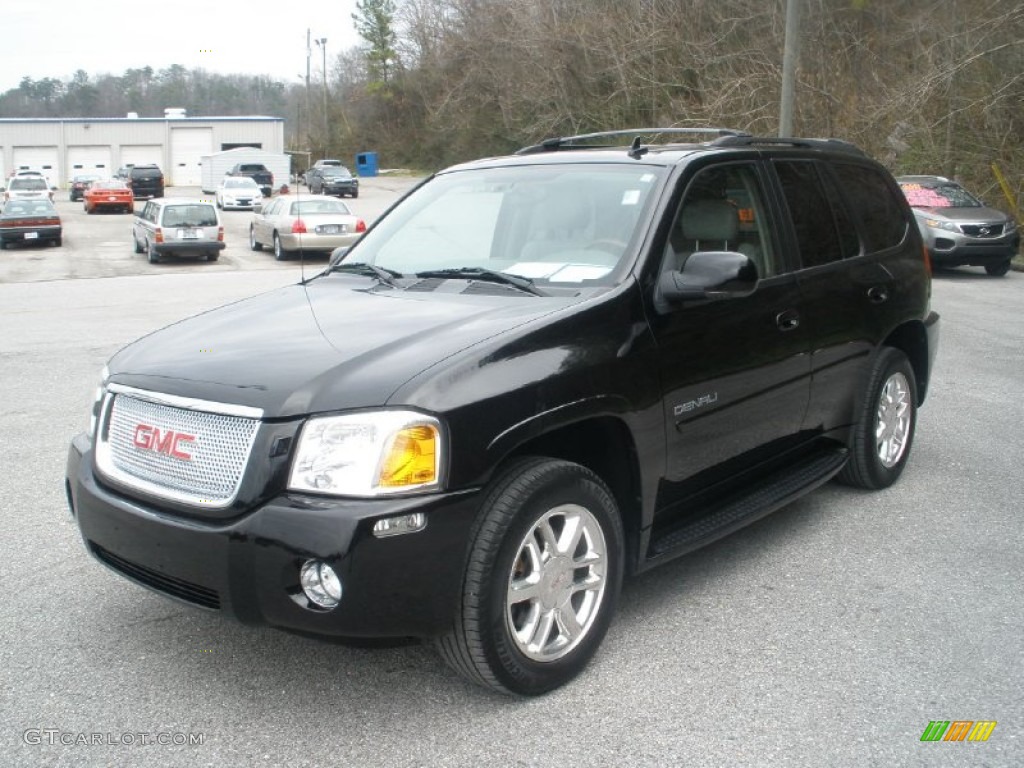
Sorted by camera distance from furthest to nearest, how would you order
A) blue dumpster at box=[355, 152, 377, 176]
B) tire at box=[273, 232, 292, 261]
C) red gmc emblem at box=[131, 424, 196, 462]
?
tire at box=[273, 232, 292, 261]
blue dumpster at box=[355, 152, 377, 176]
red gmc emblem at box=[131, 424, 196, 462]

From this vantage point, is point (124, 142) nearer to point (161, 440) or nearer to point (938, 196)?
point (938, 196)

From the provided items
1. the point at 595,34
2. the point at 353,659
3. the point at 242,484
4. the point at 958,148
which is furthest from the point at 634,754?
the point at 595,34

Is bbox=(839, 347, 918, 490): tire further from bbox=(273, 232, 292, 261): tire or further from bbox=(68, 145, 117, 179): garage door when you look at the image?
bbox=(68, 145, 117, 179): garage door

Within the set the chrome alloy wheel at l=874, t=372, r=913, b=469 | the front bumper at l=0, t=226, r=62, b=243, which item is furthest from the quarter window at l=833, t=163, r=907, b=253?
the front bumper at l=0, t=226, r=62, b=243

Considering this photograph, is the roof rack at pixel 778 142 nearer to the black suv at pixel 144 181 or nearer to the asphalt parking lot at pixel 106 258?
the asphalt parking lot at pixel 106 258

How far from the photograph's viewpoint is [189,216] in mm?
25453

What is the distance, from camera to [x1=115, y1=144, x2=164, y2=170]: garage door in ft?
251

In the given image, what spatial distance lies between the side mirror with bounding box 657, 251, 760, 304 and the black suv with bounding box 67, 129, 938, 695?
0.01m

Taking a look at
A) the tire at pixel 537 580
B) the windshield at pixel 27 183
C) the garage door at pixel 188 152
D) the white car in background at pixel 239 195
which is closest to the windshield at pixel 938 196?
the tire at pixel 537 580

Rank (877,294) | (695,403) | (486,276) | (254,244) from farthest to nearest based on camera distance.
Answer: (254,244)
(877,294)
(486,276)
(695,403)

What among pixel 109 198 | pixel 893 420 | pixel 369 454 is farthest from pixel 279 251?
pixel 109 198

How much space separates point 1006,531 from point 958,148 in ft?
77.5

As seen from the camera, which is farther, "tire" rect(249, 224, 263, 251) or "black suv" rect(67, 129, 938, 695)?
"tire" rect(249, 224, 263, 251)

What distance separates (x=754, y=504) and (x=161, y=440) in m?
2.41
